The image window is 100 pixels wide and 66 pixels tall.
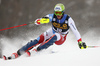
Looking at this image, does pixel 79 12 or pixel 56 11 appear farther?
pixel 79 12

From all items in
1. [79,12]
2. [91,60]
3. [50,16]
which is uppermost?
[79,12]

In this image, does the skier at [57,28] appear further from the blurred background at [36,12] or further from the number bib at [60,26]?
the blurred background at [36,12]

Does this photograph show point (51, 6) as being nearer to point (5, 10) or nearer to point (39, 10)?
point (39, 10)

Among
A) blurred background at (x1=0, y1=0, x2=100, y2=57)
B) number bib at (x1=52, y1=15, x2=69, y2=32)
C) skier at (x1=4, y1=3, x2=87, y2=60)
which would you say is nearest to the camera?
skier at (x1=4, y1=3, x2=87, y2=60)

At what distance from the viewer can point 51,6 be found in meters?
9.01

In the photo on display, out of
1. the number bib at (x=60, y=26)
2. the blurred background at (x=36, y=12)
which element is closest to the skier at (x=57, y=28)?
the number bib at (x=60, y=26)

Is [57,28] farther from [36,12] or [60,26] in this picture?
[36,12]

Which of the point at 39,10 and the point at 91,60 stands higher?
the point at 39,10

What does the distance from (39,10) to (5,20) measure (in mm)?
1874

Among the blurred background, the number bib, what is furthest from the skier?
the blurred background

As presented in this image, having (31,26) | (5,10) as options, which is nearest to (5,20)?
(5,10)

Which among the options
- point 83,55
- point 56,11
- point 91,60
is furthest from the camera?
point 56,11

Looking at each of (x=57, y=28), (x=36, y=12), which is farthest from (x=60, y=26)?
(x=36, y=12)

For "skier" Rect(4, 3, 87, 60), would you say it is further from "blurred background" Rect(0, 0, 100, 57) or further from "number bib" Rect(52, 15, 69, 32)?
"blurred background" Rect(0, 0, 100, 57)
